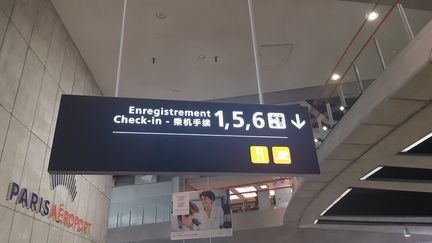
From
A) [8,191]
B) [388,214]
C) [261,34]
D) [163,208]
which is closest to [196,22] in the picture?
[261,34]

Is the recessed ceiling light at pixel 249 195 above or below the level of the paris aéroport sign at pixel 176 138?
above

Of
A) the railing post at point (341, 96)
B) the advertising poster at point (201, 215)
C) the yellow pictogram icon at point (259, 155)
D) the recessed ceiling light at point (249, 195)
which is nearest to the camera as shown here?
the yellow pictogram icon at point (259, 155)

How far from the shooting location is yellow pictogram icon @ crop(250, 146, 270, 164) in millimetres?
2986

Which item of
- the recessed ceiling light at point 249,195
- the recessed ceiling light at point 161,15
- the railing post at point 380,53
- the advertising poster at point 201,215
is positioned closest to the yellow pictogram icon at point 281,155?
the railing post at point 380,53

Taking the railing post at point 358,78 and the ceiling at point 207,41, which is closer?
the railing post at point 358,78

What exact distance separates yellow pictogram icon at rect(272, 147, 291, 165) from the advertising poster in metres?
7.02

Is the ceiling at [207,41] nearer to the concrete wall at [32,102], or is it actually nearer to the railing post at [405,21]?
the concrete wall at [32,102]

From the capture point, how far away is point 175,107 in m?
3.18

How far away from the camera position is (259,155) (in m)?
3.03

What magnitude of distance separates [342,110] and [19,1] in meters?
5.06

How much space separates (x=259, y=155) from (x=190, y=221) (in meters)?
7.32

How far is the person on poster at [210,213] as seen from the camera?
972cm

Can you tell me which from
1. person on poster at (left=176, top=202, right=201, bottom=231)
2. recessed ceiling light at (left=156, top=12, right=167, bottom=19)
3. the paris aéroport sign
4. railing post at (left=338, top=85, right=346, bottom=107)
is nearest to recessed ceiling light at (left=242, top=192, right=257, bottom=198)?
person on poster at (left=176, top=202, right=201, bottom=231)

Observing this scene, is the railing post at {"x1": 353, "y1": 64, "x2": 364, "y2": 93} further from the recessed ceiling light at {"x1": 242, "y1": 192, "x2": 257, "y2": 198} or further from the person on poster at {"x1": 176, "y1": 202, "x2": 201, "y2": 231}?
the recessed ceiling light at {"x1": 242, "y1": 192, "x2": 257, "y2": 198}
